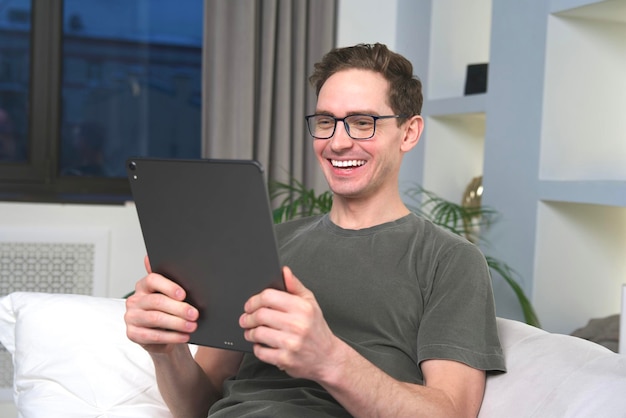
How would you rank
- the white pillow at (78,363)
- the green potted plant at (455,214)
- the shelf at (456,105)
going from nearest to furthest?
the white pillow at (78,363)
the green potted plant at (455,214)
the shelf at (456,105)

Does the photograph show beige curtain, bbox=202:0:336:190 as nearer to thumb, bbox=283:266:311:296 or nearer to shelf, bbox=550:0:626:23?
shelf, bbox=550:0:626:23

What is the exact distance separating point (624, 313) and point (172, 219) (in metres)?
0.78

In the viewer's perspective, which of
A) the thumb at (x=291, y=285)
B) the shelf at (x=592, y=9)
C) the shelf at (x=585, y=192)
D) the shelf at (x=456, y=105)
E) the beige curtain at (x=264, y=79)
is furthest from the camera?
the beige curtain at (x=264, y=79)

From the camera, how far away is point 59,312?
5.88 feet

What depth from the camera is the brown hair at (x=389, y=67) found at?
5.10 ft

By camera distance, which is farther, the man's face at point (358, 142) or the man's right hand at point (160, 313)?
the man's face at point (358, 142)

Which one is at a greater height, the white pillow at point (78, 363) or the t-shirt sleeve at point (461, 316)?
the t-shirt sleeve at point (461, 316)

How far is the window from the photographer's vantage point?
3.43m

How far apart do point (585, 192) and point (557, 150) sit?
255mm

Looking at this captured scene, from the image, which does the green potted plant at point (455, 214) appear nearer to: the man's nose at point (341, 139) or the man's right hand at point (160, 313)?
the man's nose at point (341, 139)

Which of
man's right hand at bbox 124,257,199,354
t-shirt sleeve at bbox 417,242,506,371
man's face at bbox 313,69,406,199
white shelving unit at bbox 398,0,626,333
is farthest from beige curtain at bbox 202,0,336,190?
man's right hand at bbox 124,257,199,354

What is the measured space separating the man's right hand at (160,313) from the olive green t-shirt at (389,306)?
0.72ft

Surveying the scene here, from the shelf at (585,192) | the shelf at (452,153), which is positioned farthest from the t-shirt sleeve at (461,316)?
the shelf at (452,153)

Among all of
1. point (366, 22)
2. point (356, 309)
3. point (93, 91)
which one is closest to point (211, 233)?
point (356, 309)
